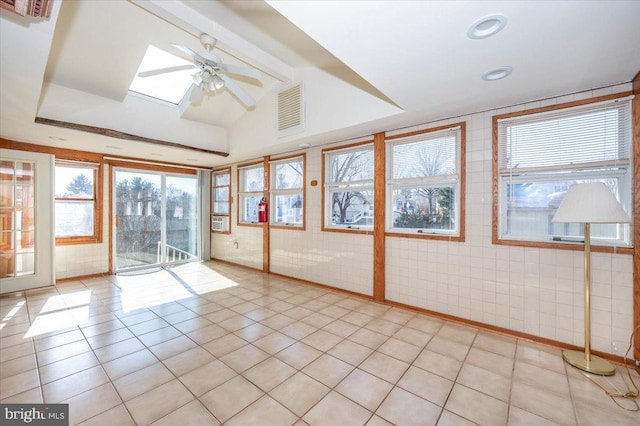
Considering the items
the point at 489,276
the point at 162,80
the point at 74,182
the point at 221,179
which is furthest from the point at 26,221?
the point at 489,276

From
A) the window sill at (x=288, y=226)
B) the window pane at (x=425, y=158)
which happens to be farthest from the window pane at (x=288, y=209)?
the window pane at (x=425, y=158)

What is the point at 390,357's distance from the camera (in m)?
2.45

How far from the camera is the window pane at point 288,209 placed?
5.04m

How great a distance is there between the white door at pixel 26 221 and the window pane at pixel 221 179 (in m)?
3.01

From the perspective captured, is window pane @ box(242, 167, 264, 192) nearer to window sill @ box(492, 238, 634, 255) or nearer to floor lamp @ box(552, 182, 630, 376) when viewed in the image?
window sill @ box(492, 238, 634, 255)

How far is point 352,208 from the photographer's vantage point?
427 centimetres

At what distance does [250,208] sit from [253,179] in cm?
67

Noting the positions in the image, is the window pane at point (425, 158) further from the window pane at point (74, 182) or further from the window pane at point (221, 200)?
the window pane at point (74, 182)

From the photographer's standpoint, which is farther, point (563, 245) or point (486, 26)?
point (563, 245)

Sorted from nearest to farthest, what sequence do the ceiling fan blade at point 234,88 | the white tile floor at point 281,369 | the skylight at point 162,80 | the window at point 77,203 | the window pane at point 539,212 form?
the white tile floor at point 281,369 < the window pane at point 539,212 < the ceiling fan blade at point 234,88 < the skylight at point 162,80 < the window at point 77,203

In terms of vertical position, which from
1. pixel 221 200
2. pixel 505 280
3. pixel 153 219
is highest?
Result: pixel 221 200

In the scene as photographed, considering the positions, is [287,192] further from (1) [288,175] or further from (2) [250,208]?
(2) [250,208]

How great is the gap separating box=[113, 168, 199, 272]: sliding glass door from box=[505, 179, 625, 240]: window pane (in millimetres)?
6469

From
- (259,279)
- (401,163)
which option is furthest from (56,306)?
(401,163)
